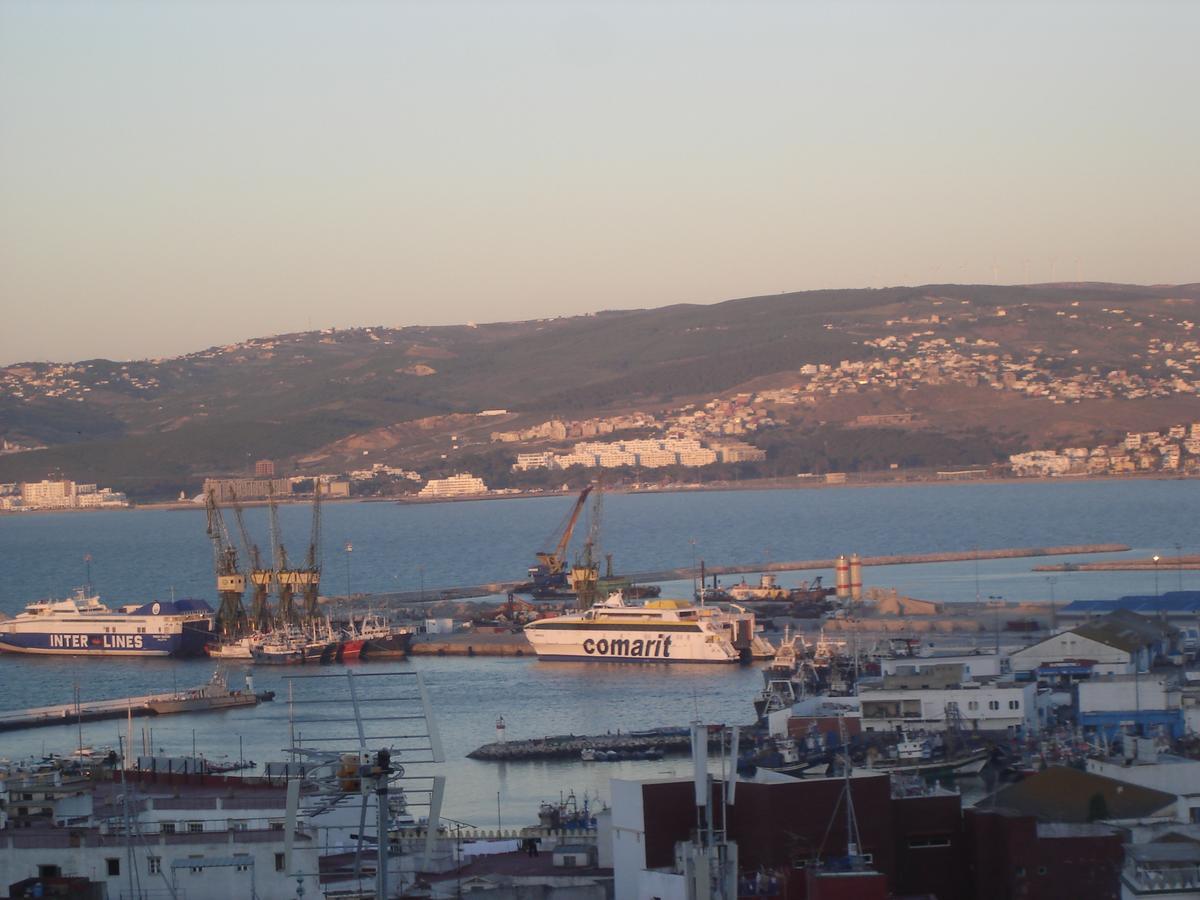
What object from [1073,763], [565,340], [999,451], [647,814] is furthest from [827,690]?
[565,340]

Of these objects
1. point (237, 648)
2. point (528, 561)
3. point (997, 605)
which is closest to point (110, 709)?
point (237, 648)

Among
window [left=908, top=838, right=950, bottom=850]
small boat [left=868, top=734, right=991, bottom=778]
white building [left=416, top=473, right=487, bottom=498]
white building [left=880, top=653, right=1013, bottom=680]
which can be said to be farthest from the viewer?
white building [left=416, top=473, right=487, bottom=498]

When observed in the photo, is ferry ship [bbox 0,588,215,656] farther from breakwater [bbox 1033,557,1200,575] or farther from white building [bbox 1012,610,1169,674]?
breakwater [bbox 1033,557,1200,575]

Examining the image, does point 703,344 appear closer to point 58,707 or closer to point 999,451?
point 999,451

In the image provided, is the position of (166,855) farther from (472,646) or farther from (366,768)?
(472,646)

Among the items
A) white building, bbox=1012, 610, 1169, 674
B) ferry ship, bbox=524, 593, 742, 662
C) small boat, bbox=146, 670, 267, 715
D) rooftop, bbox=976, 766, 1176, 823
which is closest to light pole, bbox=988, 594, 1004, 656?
white building, bbox=1012, 610, 1169, 674

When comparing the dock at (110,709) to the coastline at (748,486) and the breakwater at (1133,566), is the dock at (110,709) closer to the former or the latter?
the breakwater at (1133,566)

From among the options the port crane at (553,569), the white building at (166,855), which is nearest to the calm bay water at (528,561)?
the port crane at (553,569)
